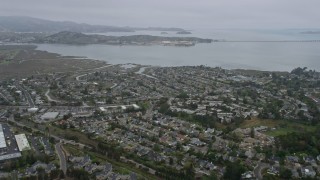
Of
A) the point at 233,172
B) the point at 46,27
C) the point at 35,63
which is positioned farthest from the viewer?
the point at 46,27

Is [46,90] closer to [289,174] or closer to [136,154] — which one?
[136,154]

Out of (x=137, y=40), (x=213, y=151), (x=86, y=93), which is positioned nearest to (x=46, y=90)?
(x=86, y=93)

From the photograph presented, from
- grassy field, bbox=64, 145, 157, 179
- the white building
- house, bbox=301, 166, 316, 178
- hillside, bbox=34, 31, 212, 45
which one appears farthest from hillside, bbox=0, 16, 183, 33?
house, bbox=301, 166, 316, 178

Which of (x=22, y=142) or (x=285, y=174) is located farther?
(x=22, y=142)

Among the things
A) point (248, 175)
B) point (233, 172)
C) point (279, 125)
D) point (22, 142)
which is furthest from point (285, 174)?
point (22, 142)

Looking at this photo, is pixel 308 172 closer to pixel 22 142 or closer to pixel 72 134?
pixel 72 134

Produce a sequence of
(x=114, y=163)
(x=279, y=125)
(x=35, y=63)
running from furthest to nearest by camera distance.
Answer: (x=35, y=63) < (x=279, y=125) < (x=114, y=163)
